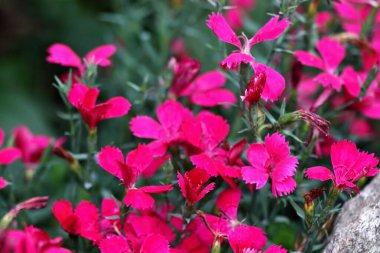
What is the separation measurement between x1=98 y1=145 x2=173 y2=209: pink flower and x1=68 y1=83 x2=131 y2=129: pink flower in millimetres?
86

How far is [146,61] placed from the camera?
169 centimetres

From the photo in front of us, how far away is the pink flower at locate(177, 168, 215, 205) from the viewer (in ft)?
2.84

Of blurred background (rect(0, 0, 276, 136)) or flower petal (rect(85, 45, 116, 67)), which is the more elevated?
flower petal (rect(85, 45, 116, 67))

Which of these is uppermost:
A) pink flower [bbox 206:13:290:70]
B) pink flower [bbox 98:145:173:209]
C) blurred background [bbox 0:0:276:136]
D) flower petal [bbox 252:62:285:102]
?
pink flower [bbox 206:13:290:70]

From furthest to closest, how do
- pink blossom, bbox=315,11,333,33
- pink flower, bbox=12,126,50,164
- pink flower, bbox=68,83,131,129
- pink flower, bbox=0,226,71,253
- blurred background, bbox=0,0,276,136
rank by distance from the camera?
blurred background, bbox=0,0,276,136 → pink blossom, bbox=315,11,333,33 → pink flower, bbox=12,126,50,164 → pink flower, bbox=68,83,131,129 → pink flower, bbox=0,226,71,253

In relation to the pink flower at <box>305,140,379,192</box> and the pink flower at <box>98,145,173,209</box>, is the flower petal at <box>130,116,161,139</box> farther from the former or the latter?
the pink flower at <box>305,140,379,192</box>

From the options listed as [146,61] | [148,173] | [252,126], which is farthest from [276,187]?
[146,61]

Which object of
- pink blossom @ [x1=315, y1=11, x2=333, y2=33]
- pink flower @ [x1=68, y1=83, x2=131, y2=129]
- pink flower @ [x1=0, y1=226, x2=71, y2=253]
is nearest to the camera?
pink flower @ [x1=0, y1=226, x2=71, y2=253]

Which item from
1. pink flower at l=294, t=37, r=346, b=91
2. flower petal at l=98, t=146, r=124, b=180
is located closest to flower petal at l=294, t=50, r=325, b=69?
pink flower at l=294, t=37, r=346, b=91

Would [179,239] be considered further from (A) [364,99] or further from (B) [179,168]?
(A) [364,99]

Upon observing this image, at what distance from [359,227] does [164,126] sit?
36 centimetres

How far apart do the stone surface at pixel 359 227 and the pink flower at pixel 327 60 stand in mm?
195

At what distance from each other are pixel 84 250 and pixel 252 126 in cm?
34

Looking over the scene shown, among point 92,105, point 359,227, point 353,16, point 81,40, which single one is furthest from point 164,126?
point 81,40
